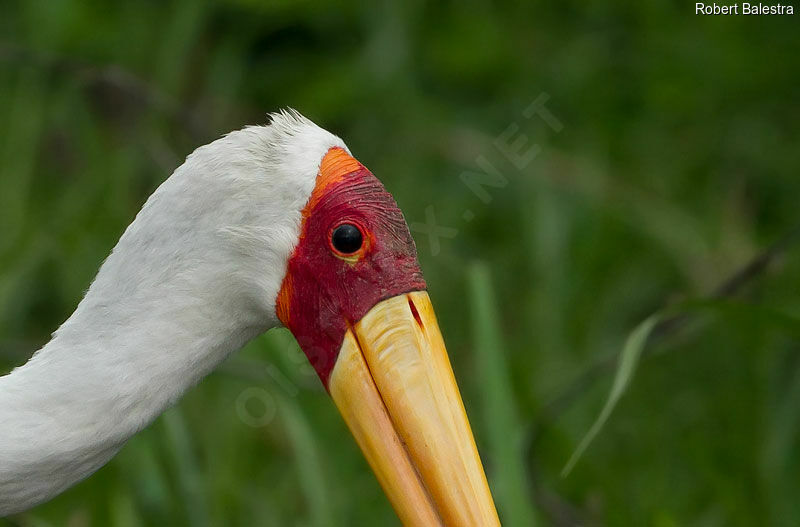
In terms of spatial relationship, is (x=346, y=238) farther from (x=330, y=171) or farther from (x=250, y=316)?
(x=250, y=316)

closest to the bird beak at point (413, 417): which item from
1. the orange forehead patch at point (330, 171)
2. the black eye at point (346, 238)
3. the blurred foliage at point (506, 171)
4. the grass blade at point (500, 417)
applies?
the black eye at point (346, 238)

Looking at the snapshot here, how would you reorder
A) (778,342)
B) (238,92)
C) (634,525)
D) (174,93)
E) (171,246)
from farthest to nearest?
(238,92)
(174,93)
(778,342)
(634,525)
(171,246)

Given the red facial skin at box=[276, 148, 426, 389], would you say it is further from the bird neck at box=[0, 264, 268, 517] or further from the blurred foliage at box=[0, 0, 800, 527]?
the blurred foliage at box=[0, 0, 800, 527]

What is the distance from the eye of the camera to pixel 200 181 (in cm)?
208

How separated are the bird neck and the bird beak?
0.90 ft

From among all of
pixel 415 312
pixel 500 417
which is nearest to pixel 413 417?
pixel 415 312

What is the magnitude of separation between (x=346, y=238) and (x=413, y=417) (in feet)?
1.07

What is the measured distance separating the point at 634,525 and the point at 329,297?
1377 mm

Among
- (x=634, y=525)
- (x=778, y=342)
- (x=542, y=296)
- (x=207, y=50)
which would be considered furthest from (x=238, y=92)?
(x=634, y=525)

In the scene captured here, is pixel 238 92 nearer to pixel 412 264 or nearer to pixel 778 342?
pixel 778 342

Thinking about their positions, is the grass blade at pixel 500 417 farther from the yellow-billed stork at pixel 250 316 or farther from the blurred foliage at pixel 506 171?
the yellow-billed stork at pixel 250 316

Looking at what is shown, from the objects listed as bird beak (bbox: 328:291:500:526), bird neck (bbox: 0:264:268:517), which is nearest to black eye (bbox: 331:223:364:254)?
bird beak (bbox: 328:291:500:526)

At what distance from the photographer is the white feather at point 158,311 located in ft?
6.63

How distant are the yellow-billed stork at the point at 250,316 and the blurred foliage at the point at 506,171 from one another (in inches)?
61.9
